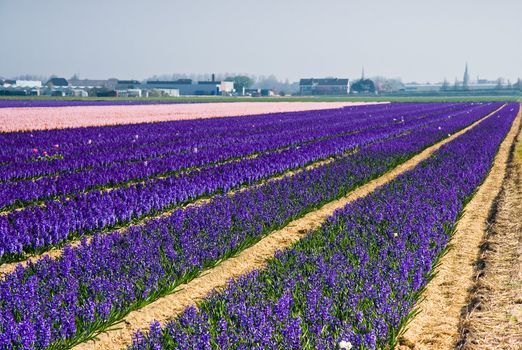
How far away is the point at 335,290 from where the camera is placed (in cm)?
567

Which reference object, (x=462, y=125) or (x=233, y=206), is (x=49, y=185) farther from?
(x=462, y=125)

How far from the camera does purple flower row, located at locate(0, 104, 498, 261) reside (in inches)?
304

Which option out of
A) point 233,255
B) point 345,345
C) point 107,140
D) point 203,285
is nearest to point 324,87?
point 107,140

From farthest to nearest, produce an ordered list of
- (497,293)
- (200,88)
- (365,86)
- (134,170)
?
(365,86) < (200,88) < (134,170) < (497,293)

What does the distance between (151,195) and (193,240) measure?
3.15 metres

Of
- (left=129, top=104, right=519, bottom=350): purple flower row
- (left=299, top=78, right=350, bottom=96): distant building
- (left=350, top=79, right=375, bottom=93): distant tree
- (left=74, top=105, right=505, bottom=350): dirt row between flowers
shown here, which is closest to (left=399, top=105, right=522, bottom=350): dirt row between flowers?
(left=129, top=104, right=519, bottom=350): purple flower row

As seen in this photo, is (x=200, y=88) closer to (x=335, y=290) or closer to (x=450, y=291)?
(x=450, y=291)

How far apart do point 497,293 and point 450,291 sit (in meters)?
0.55

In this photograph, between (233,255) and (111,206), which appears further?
(111,206)

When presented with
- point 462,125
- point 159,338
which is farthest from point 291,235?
point 462,125

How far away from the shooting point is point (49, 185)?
1151cm

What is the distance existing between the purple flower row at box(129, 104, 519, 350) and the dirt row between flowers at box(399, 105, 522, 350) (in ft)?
0.63

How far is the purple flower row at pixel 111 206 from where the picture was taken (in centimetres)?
771

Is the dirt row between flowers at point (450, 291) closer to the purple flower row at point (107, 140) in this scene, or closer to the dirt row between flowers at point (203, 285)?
the dirt row between flowers at point (203, 285)
